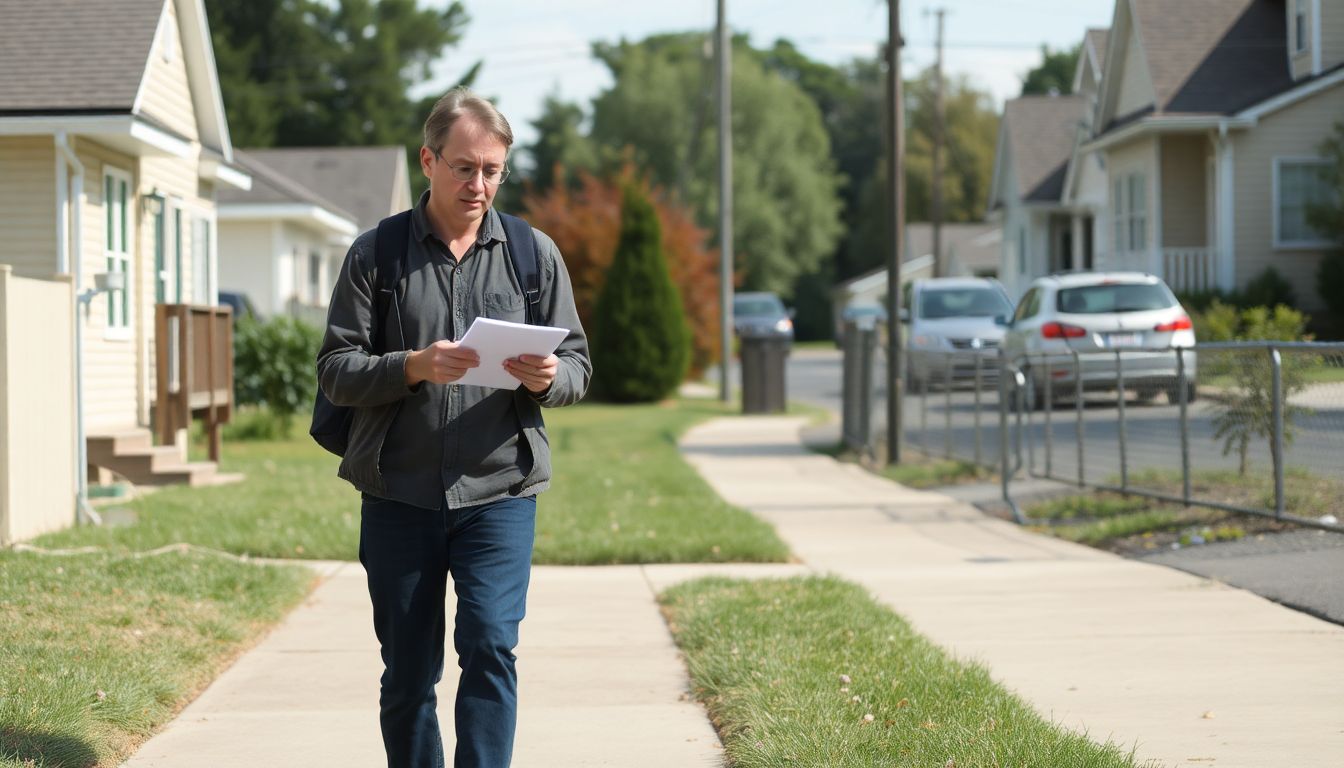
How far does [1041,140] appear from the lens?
131 ft

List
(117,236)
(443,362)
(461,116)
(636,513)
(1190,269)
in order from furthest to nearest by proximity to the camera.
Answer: (1190,269) → (117,236) → (636,513) → (461,116) → (443,362)

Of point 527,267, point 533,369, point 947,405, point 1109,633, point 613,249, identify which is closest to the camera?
point 533,369

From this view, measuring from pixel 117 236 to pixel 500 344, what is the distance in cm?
1274

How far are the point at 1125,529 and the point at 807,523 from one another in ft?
8.38

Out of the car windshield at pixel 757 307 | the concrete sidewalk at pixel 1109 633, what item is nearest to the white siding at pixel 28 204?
the concrete sidewalk at pixel 1109 633

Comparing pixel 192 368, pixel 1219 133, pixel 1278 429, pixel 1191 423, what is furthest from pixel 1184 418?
pixel 1219 133

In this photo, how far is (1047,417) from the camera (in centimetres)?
1295

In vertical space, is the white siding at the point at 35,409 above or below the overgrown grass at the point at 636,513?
above

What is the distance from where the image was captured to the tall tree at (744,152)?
6838 cm

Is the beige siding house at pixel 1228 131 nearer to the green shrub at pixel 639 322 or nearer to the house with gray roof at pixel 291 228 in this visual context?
the green shrub at pixel 639 322

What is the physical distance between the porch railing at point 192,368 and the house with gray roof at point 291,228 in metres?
10.6

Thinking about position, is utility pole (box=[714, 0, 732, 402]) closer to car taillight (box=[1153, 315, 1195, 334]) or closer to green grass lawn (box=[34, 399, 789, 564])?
green grass lawn (box=[34, 399, 789, 564])

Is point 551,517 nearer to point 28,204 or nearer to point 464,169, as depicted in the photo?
point 28,204

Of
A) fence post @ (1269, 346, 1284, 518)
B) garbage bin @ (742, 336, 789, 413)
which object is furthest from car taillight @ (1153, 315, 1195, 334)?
fence post @ (1269, 346, 1284, 518)
